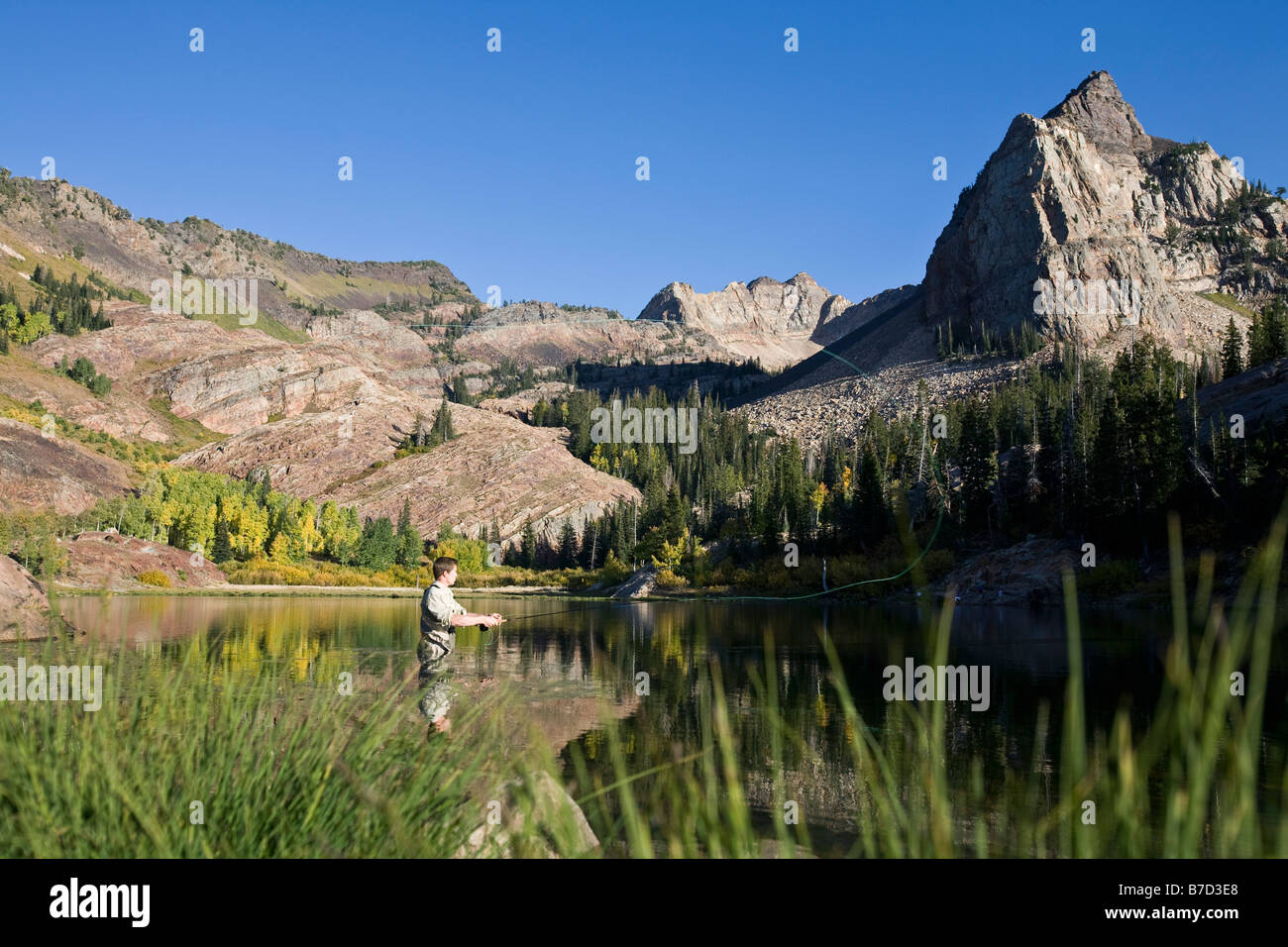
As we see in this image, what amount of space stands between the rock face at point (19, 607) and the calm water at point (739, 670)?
231 centimetres

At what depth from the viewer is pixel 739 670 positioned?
88.4 ft

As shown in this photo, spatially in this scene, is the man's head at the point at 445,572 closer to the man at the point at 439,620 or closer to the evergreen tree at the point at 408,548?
the man at the point at 439,620

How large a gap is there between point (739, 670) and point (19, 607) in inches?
908

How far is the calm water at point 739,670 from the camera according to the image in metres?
13.2

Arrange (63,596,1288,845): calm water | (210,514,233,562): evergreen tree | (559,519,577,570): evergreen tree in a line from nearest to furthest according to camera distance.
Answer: (63,596,1288,845): calm water, (210,514,233,562): evergreen tree, (559,519,577,570): evergreen tree

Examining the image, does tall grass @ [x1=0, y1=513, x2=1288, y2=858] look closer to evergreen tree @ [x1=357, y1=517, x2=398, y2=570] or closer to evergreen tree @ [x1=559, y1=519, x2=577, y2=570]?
evergreen tree @ [x1=357, y1=517, x2=398, y2=570]

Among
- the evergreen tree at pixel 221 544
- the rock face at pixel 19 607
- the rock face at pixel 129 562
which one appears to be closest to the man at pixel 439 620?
the rock face at pixel 19 607

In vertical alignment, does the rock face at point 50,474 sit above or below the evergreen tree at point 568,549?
above

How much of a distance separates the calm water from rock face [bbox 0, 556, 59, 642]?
231 cm

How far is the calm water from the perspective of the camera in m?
13.2

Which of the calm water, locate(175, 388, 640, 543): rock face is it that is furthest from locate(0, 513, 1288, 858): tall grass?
locate(175, 388, 640, 543): rock face

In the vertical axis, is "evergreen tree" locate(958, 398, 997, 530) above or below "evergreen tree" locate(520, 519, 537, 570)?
above

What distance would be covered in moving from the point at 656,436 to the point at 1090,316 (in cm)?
10065
